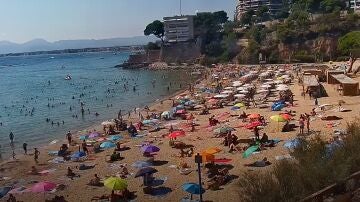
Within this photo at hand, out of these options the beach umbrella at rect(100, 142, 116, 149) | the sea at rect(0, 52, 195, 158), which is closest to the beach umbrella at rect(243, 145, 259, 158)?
the beach umbrella at rect(100, 142, 116, 149)

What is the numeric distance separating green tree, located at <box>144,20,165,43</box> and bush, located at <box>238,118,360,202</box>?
10477 cm

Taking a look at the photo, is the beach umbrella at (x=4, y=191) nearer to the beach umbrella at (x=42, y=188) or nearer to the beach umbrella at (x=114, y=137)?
the beach umbrella at (x=42, y=188)

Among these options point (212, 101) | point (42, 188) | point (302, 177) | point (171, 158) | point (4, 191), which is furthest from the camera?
point (212, 101)

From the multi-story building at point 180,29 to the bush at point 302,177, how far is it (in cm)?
9698

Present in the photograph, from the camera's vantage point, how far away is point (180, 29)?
110 meters

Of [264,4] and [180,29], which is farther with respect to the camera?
[264,4]

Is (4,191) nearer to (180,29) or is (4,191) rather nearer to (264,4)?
(180,29)

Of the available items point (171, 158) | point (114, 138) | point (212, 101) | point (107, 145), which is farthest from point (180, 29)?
point (171, 158)

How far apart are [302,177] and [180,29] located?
329ft

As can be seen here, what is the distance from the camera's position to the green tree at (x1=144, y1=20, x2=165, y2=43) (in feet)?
377

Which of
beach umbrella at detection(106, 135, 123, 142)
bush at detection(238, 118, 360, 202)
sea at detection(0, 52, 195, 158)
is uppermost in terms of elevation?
bush at detection(238, 118, 360, 202)

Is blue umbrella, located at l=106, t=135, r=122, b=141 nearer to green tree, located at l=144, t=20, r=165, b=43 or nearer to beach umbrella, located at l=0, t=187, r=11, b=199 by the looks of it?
beach umbrella, located at l=0, t=187, r=11, b=199

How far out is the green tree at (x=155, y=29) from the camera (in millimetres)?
115000

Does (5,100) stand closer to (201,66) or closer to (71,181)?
(201,66)
